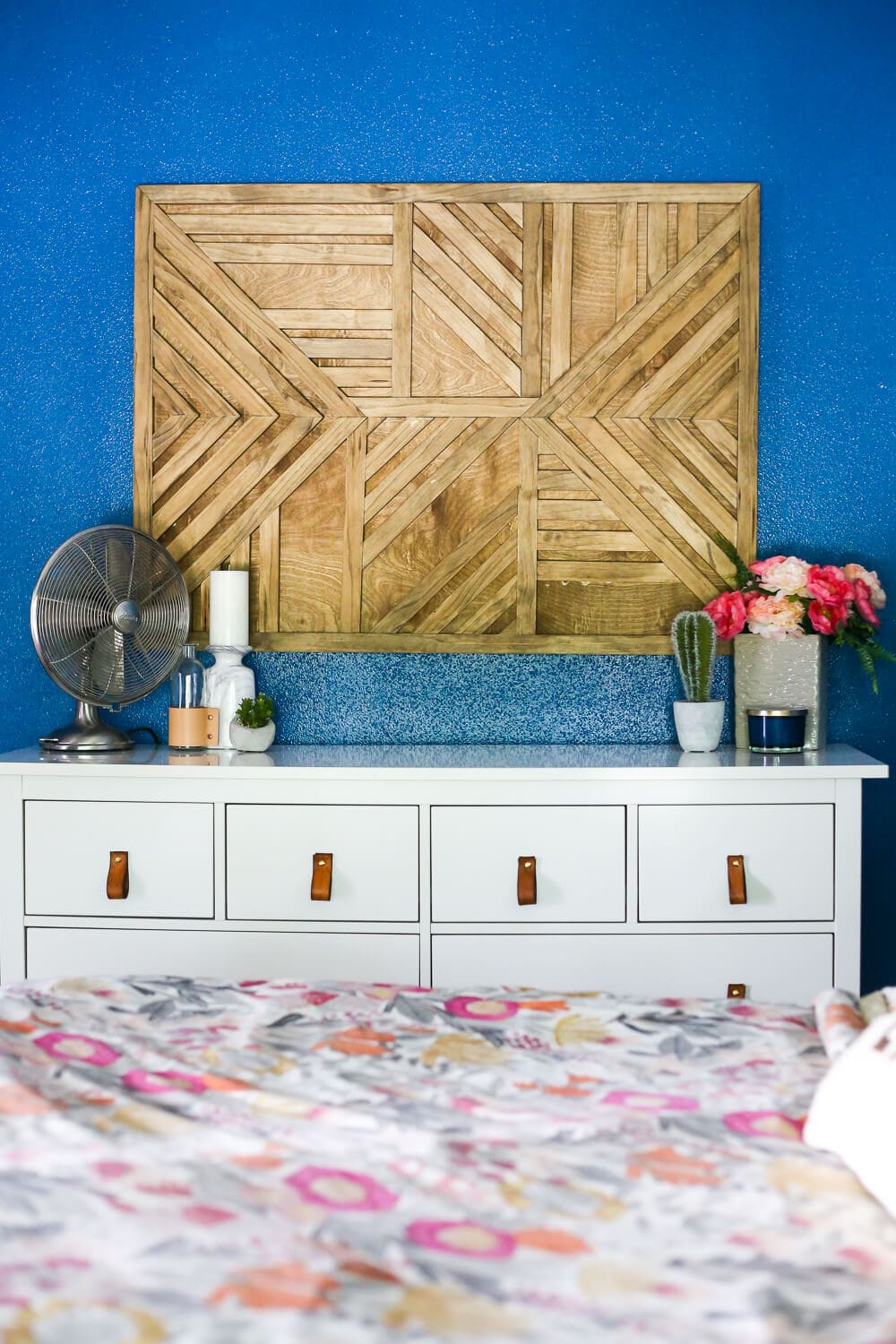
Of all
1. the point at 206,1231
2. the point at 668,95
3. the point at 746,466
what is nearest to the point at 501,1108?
the point at 206,1231

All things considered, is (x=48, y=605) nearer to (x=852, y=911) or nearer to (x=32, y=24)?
(x=32, y=24)

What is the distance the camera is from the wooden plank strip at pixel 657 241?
9.40 ft

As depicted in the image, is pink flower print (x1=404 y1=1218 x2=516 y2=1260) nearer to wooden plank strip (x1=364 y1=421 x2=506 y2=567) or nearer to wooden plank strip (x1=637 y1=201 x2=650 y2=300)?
wooden plank strip (x1=364 y1=421 x2=506 y2=567)

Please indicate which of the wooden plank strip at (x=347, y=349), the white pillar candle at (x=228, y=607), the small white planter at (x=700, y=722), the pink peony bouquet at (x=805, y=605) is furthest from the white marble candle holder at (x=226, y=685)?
the pink peony bouquet at (x=805, y=605)

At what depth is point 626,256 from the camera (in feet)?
9.44

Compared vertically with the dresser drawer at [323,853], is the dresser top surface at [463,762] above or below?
above

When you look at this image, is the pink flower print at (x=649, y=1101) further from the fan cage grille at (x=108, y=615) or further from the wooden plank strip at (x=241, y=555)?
the wooden plank strip at (x=241, y=555)

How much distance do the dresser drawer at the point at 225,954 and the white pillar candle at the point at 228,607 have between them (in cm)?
72

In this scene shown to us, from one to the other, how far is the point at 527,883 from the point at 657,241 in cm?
157

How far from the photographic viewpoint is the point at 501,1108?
1157mm

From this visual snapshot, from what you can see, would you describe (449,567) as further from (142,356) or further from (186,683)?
(142,356)

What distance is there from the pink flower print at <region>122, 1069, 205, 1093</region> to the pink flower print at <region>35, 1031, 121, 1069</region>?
0.16 ft

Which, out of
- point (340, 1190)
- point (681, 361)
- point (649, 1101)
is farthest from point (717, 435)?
point (340, 1190)

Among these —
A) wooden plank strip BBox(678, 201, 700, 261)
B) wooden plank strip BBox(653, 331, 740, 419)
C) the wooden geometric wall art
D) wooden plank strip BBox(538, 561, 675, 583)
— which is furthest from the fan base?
wooden plank strip BBox(678, 201, 700, 261)
